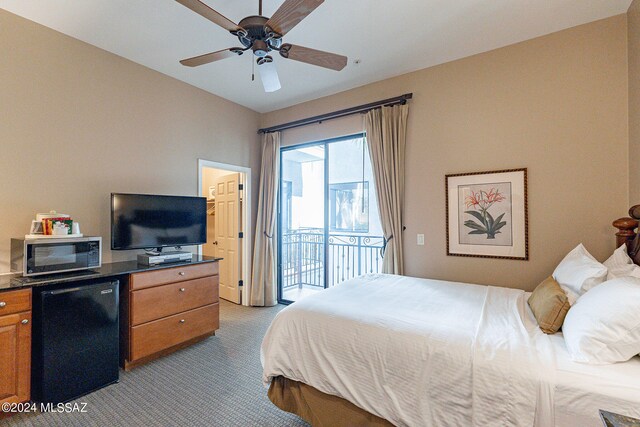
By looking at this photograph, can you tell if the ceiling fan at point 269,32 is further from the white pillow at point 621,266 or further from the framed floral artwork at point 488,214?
the white pillow at point 621,266

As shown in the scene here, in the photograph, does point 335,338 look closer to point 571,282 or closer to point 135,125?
point 571,282

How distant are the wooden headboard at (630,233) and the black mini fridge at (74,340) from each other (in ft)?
13.3

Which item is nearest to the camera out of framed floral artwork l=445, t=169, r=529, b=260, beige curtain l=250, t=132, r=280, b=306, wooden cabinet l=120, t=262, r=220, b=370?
wooden cabinet l=120, t=262, r=220, b=370

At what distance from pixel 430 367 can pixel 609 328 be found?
80 cm

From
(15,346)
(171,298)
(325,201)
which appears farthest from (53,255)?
(325,201)

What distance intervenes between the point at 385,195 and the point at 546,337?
2188 mm

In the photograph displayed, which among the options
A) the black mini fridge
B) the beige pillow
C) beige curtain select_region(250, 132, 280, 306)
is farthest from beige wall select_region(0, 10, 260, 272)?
the beige pillow

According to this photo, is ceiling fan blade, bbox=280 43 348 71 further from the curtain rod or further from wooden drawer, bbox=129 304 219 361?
wooden drawer, bbox=129 304 219 361

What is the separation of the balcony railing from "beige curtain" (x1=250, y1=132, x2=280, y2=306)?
0.28 metres

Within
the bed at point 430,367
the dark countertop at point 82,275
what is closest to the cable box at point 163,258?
the dark countertop at point 82,275

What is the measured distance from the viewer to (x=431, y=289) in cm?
251

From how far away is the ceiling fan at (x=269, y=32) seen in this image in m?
1.70

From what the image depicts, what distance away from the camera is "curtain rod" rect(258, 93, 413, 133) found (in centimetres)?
344

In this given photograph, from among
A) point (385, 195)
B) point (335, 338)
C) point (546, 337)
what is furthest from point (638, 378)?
point (385, 195)
